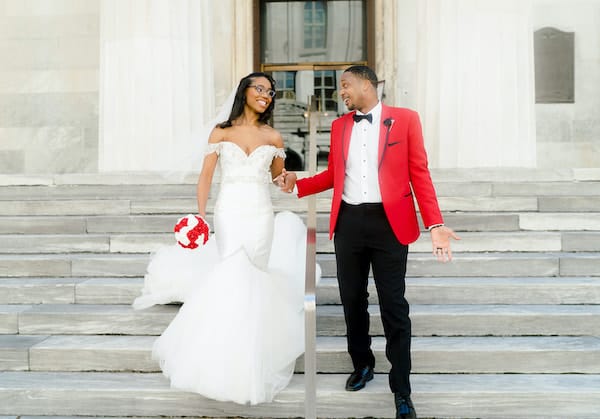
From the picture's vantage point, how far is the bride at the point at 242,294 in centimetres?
310

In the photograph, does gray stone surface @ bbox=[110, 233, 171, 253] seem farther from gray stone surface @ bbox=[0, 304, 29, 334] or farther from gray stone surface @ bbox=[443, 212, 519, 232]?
gray stone surface @ bbox=[443, 212, 519, 232]

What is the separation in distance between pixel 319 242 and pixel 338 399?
2007 millimetres

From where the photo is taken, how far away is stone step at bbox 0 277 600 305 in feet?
14.4

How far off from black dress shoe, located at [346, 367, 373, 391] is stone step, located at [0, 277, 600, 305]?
968 millimetres

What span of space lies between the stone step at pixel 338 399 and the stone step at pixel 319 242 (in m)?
1.71

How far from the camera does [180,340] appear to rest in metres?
3.34

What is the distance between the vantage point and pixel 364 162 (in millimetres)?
3256

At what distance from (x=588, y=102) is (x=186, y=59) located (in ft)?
23.3

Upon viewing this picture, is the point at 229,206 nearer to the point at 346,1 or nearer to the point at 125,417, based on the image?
the point at 125,417

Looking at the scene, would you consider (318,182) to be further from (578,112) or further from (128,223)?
(578,112)

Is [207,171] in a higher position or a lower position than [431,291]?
higher

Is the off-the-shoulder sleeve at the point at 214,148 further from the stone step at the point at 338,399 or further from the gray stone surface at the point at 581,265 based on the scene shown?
the gray stone surface at the point at 581,265

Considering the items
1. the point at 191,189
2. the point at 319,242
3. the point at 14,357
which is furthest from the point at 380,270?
the point at 191,189

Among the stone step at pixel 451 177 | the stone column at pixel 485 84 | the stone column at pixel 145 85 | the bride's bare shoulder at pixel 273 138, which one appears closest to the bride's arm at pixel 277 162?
the bride's bare shoulder at pixel 273 138
